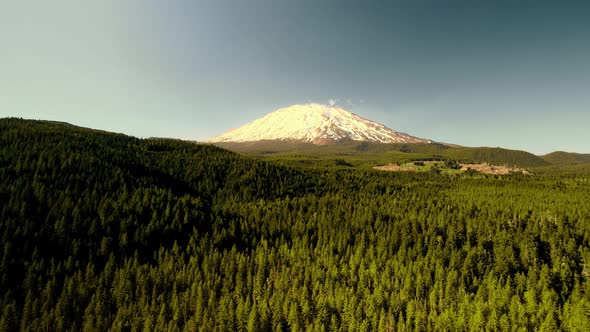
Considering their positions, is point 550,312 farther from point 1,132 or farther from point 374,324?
point 1,132

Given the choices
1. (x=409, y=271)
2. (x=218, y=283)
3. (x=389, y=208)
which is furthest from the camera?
(x=389, y=208)

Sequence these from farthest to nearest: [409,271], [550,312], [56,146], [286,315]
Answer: [56,146] < [409,271] < [286,315] < [550,312]

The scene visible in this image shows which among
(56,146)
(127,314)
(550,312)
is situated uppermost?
(56,146)

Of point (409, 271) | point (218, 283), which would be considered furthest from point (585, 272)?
point (218, 283)

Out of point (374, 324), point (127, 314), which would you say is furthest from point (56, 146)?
point (374, 324)

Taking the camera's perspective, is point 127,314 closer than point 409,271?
Yes

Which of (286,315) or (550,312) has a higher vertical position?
(550,312)

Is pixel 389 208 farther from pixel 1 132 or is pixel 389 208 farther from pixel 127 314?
pixel 1 132
